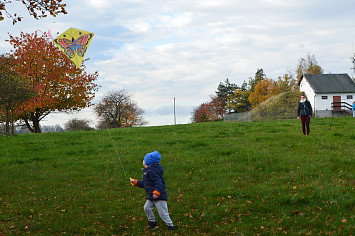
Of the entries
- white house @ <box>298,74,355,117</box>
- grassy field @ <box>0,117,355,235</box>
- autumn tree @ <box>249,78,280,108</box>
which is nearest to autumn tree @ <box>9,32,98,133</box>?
grassy field @ <box>0,117,355,235</box>

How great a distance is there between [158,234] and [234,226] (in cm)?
169

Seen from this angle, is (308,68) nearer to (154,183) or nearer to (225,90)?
(225,90)

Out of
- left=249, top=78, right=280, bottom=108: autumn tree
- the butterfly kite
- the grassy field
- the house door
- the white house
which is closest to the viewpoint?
the grassy field

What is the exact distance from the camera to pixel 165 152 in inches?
574

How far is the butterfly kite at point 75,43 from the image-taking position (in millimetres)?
13531

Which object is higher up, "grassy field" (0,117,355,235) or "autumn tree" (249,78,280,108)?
"autumn tree" (249,78,280,108)

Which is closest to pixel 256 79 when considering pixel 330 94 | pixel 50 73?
pixel 330 94

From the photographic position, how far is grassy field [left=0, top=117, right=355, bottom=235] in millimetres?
7227

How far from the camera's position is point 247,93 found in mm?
89812

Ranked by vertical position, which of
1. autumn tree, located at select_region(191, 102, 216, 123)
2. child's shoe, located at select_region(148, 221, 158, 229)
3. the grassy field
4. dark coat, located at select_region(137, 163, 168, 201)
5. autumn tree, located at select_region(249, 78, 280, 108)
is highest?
autumn tree, located at select_region(249, 78, 280, 108)

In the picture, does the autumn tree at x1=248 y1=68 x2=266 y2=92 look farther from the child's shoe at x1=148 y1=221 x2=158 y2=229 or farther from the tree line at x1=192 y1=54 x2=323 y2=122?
the child's shoe at x1=148 y1=221 x2=158 y2=229

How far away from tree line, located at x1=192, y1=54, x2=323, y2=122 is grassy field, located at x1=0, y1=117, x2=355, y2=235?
70.6m

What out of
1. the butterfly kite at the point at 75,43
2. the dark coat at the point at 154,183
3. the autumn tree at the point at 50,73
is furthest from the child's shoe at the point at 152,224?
the autumn tree at the point at 50,73

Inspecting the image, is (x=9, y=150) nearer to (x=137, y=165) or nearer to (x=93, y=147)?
(x=93, y=147)
